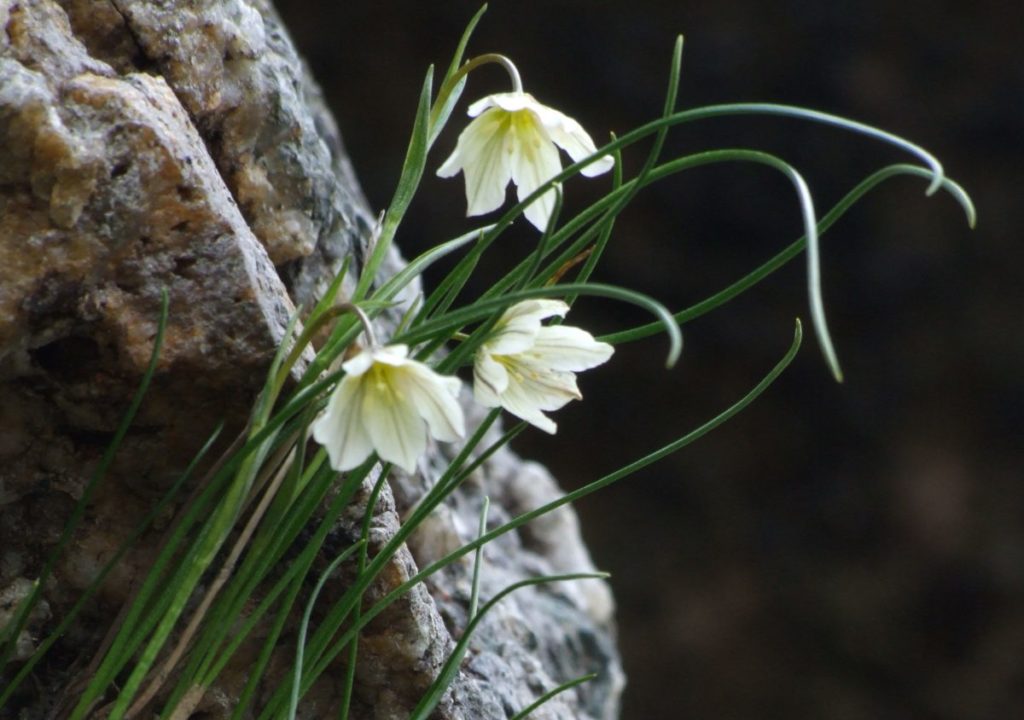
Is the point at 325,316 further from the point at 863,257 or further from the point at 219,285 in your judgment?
the point at 863,257

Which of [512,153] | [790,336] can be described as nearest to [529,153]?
[512,153]

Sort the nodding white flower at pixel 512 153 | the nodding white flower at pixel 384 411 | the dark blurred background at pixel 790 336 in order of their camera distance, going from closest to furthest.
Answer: the nodding white flower at pixel 384 411
the nodding white flower at pixel 512 153
the dark blurred background at pixel 790 336

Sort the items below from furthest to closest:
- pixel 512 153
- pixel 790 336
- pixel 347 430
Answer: pixel 790 336 < pixel 512 153 < pixel 347 430

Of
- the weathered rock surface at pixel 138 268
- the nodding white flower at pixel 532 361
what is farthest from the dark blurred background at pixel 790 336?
the nodding white flower at pixel 532 361

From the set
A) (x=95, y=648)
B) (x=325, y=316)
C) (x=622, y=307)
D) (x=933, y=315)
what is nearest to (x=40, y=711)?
(x=95, y=648)

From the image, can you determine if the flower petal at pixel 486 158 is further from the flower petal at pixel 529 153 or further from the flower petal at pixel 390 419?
the flower petal at pixel 390 419

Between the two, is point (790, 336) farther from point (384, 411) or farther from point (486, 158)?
point (384, 411)

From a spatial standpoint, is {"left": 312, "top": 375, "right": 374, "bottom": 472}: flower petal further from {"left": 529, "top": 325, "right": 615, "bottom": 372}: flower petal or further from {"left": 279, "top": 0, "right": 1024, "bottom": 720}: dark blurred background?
{"left": 279, "top": 0, "right": 1024, "bottom": 720}: dark blurred background
